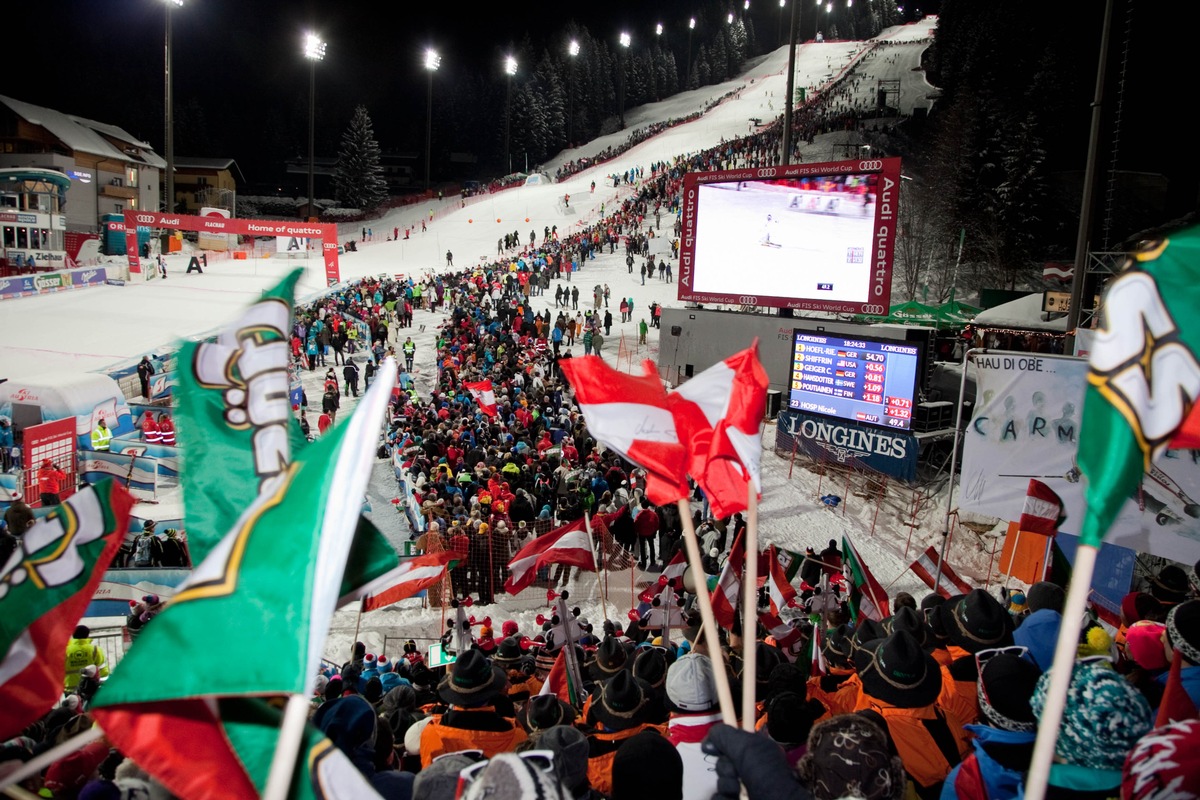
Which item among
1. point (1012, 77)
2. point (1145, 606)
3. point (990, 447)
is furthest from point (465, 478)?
point (1012, 77)

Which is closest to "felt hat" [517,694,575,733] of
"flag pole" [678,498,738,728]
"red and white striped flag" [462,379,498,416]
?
"flag pole" [678,498,738,728]

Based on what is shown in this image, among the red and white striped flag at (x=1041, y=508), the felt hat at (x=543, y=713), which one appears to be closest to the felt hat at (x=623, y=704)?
the felt hat at (x=543, y=713)

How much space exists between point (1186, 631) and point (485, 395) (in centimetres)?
1484

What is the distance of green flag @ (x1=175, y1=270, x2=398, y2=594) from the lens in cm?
311

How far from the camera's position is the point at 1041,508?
7.42 m

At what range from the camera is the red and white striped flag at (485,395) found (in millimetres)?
17109

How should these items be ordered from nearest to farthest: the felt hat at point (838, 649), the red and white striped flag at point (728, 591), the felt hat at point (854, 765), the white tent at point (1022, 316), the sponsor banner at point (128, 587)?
1. the felt hat at point (854, 765)
2. the felt hat at point (838, 649)
3. the red and white striped flag at point (728, 591)
4. the sponsor banner at point (128, 587)
5. the white tent at point (1022, 316)

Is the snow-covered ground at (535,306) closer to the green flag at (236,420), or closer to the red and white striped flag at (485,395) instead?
the green flag at (236,420)

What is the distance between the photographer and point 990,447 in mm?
7504

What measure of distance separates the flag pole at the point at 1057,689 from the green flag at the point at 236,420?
2.15 metres

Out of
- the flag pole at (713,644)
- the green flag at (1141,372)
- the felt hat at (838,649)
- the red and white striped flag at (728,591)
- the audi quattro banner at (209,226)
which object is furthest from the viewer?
the audi quattro banner at (209,226)

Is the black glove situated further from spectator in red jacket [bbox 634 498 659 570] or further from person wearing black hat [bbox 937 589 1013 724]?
spectator in red jacket [bbox 634 498 659 570]

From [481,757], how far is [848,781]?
1.44m

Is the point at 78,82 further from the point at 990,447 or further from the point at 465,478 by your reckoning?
the point at 990,447
